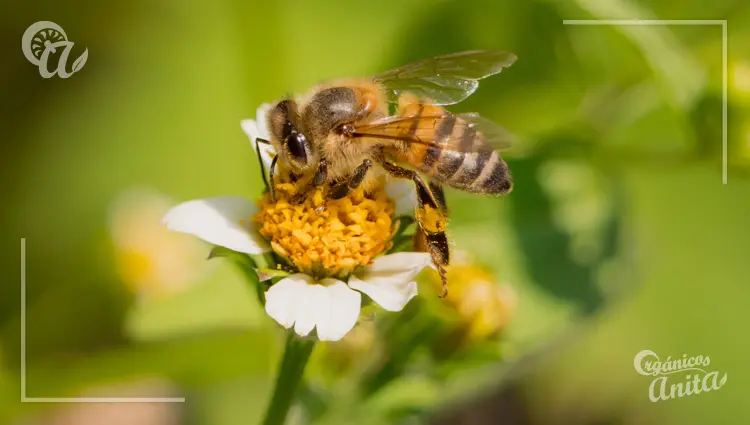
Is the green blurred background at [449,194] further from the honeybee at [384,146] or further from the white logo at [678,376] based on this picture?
the honeybee at [384,146]

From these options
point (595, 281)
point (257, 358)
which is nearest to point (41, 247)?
A: point (257, 358)

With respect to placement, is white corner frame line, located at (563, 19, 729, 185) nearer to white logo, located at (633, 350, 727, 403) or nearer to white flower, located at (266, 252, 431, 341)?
white logo, located at (633, 350, 727, 403)

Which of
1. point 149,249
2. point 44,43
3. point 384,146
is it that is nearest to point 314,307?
point 384,146

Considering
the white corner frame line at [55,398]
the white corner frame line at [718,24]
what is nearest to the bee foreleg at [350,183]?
the white corner frame line at [55,398]

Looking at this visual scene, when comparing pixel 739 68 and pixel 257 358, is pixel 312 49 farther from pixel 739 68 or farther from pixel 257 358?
pixel 739 68

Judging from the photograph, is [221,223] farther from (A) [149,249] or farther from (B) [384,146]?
(A) [149,249]

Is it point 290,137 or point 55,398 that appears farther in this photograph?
point 55,398
